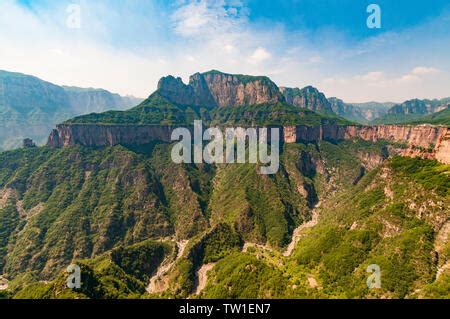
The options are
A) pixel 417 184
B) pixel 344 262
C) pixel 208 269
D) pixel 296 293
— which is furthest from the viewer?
pixel 208 269

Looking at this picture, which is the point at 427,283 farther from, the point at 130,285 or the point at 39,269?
the point at 39,269

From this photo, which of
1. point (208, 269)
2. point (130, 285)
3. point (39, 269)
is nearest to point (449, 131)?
point (208, 269)
